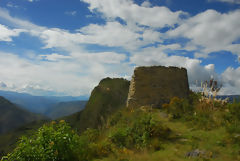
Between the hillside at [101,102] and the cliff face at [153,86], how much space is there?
1509 centimetres

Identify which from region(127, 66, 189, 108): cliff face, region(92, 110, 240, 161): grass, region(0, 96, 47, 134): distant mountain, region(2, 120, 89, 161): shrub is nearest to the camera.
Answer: region(2, 120, 89, 161): shrub

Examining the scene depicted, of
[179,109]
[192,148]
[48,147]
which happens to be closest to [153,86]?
[179,109]

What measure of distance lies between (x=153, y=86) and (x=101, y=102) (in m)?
18.9

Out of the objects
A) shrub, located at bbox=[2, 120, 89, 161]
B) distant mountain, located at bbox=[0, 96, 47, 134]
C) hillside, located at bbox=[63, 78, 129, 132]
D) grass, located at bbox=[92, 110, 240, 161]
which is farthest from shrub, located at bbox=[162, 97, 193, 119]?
distant mountain, located at bbox=[0, 96, 47, 134]

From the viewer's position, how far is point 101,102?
32.4 meters

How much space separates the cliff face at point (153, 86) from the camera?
14.8m

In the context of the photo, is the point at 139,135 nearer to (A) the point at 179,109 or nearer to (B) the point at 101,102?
(A) the point at 179,109

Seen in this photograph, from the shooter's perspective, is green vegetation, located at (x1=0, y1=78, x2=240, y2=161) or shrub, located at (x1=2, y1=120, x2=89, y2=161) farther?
green vegetation, located at (x1=0, y1=78, x2=240, y2=161)

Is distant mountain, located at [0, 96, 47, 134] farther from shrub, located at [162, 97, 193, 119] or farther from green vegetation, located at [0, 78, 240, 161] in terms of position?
green vegetation, located at [0, 78, 240, 161]

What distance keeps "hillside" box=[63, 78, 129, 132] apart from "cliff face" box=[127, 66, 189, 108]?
49.5ft

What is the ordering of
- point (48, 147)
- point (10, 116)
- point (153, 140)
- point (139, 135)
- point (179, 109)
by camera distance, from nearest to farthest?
point (48, 147), point (153, 140), point (139, 135), point (179, 109), point (10, 116)

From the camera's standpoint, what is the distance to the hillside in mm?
30641

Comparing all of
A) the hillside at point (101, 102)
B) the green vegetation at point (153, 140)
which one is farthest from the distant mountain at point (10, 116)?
the green vegetation at point (153, 140)

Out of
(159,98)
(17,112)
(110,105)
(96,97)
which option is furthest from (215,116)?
(17,112)
